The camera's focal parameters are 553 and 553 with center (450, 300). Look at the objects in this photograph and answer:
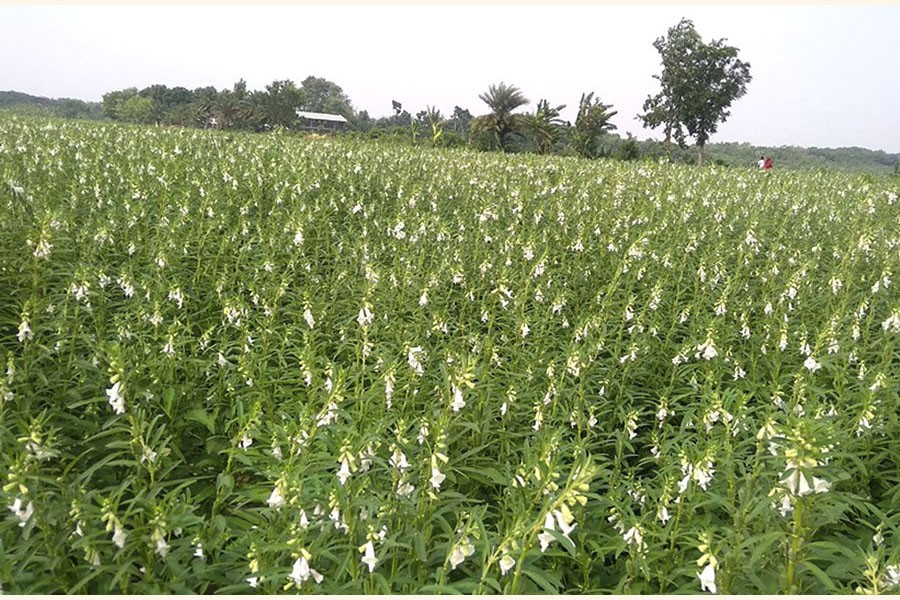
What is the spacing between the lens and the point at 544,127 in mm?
42438

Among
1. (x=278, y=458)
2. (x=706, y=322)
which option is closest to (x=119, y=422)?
(x=278, y=458)

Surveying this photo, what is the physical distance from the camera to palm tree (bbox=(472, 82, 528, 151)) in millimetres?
43656

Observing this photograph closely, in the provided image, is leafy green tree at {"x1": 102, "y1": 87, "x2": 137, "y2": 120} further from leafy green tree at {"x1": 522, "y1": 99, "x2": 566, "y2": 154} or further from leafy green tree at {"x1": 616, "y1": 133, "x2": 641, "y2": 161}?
leafy green tree at {"x1": 616, "y1": 133, "x2": 641, "y2": 161}

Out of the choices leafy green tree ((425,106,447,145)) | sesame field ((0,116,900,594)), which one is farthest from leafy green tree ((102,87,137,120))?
sesame field ((0,116,900,594))

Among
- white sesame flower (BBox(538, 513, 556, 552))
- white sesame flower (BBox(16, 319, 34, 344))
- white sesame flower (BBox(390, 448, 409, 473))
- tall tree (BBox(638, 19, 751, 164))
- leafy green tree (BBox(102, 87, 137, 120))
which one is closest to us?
white sesame flower (BBox(538, 513, 556, 552))

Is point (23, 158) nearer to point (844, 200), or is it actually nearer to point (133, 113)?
point (844, 200)

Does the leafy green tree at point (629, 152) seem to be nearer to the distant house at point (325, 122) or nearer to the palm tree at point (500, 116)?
the palm tree at point (500, 116)

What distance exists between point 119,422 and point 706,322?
16.6 feet

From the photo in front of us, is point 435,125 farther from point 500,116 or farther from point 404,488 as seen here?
point 404,488

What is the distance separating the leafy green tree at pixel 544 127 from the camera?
42000 millimetres

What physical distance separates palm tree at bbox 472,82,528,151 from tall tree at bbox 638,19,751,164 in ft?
67.6

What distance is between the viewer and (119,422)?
11.7 ft

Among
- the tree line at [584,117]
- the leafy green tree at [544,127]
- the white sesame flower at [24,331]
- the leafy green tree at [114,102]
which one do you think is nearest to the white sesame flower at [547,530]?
the white sesame flower at [24,331]

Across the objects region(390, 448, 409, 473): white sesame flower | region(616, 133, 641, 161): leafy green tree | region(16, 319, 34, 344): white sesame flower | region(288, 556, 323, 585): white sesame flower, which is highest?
region(616, 133, 641, 161): leafy green tree
